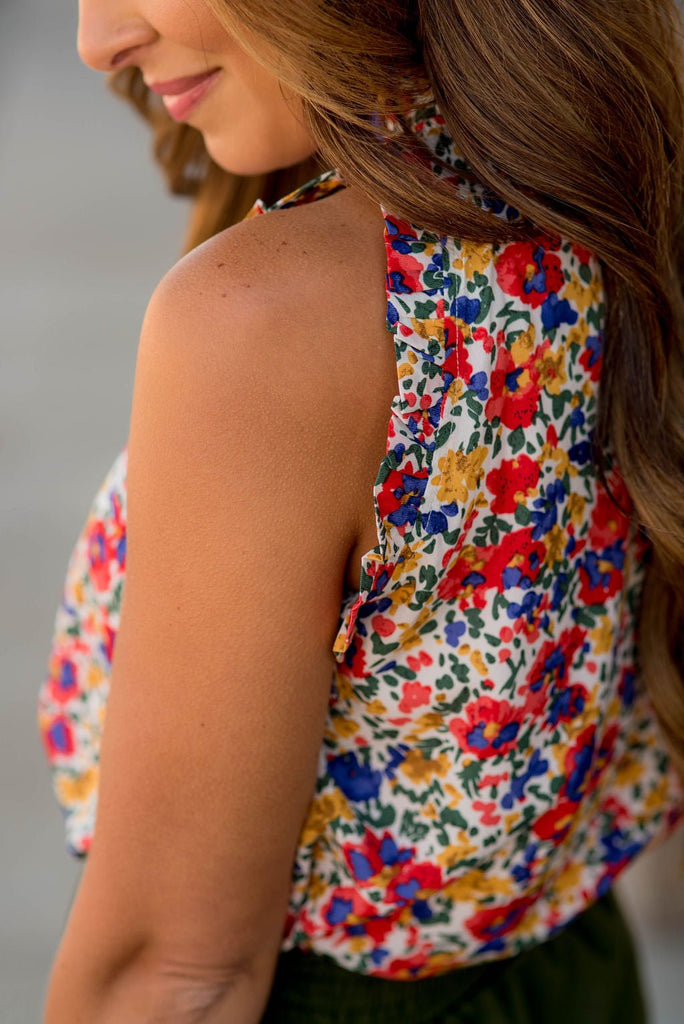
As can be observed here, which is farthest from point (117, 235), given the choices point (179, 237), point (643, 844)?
point (643, 844)

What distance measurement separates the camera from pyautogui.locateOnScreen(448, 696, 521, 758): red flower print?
39.3 inches

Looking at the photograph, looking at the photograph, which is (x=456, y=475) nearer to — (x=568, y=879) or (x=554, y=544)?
(x=554, y=544)

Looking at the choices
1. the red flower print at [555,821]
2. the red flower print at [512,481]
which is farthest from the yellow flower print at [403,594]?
the red flower print at [555,821]

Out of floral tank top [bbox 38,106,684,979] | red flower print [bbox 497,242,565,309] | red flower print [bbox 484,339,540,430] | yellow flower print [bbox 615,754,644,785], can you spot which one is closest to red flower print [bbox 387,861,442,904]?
floral tank top [bbox 38,106,684,979]

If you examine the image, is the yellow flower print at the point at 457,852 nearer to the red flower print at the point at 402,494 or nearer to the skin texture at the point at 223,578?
the skin texture at the point at 223,578

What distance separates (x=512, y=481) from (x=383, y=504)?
0.16 metres

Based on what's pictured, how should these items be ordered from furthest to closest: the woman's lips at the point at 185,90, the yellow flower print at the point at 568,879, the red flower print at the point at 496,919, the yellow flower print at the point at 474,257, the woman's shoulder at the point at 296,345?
the yellow flower print at the point at 568,879, the red flower print at the point at 496,919, the woman's lips at the point at 185,90, the yellow flower print at the point at 474,257, the woman's shoulder at the point at 296,345

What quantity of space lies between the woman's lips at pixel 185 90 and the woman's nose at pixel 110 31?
41 millimetres

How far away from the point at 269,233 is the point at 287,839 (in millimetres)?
510

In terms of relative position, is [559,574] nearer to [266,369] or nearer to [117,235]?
[266,369]

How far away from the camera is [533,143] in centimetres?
94

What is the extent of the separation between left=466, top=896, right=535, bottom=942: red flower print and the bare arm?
0.23 meters

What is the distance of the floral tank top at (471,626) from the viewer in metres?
0.90

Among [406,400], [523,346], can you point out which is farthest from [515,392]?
[406,400]
